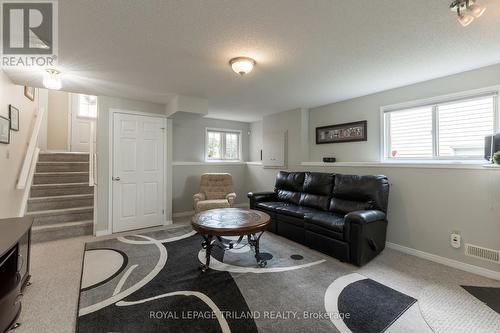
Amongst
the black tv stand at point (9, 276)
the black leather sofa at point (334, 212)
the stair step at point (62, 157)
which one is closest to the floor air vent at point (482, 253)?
the black leather sofa at point (334, 212)

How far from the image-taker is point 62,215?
3.78 meters

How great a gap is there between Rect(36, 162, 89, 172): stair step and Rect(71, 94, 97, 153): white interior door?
1.27 metres

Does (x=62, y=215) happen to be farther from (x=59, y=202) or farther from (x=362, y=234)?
(x=362, y=234)

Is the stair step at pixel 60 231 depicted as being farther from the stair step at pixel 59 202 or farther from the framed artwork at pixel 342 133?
the framed artwork at pixel 342 133

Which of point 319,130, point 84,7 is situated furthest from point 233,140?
point 84,7

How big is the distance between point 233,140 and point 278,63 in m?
3.79

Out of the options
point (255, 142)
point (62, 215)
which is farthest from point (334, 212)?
point (62, 215)

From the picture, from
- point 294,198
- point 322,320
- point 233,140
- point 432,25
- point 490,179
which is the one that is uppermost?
point 432,25

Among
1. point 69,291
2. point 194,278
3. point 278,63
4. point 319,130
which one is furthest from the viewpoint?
point 319,130

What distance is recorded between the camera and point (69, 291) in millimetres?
2143

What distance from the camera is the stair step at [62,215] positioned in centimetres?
361

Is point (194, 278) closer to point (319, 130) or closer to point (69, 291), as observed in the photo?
point (69, 291)

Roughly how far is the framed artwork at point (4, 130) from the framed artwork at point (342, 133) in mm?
4796

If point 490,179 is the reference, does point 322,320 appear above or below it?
below
